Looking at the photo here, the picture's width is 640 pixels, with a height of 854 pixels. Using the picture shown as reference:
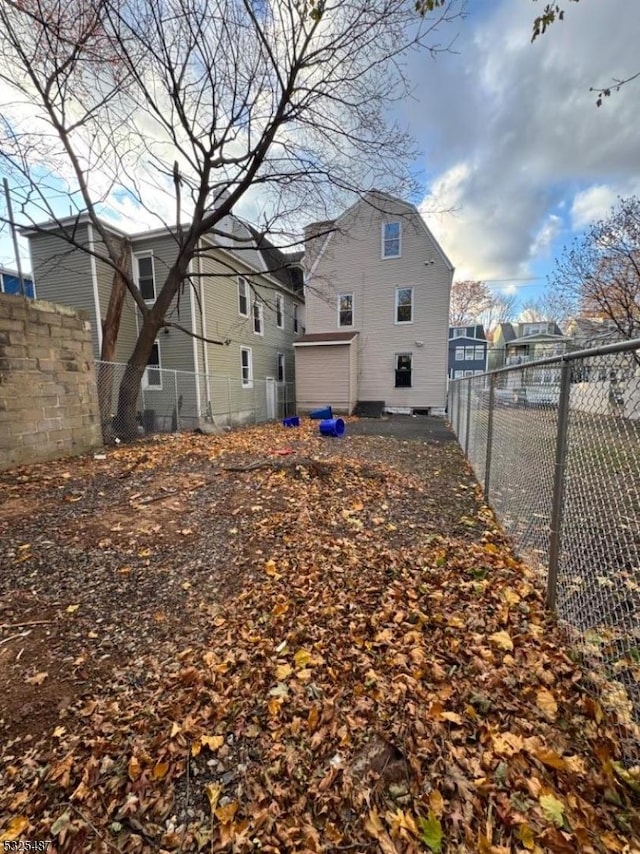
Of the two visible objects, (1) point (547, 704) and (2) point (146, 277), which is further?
(2) point (146, 277)

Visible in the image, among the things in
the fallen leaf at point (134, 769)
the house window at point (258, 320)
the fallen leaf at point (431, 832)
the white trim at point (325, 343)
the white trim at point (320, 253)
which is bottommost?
the fallen leaf at point (134, 769)

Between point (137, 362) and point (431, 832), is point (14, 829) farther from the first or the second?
point (137, 362)

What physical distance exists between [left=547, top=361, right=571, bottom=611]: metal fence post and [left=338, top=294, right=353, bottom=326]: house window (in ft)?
53.3

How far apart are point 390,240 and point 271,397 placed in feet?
29.9

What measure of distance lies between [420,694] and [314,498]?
116 inches

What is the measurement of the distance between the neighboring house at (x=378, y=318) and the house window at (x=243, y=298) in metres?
2.69

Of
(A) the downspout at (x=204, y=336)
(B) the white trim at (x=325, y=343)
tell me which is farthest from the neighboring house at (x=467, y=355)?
(A) the downspout at (x=204, y=336)

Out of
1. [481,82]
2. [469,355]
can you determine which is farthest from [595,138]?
[469,355]

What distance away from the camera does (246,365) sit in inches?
634

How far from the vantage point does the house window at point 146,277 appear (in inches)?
504

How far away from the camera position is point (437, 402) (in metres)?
16.7

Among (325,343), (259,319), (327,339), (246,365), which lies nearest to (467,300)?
(327,339)

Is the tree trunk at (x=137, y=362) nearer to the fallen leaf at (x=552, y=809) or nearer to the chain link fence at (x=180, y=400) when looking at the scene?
the chain link fence at (x=180, y=400)

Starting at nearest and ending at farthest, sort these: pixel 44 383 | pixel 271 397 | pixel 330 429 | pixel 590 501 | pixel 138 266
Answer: pixel 590 501, pixel 44 383, pixel 330 429, pixel 138 266, pixel 271 397
